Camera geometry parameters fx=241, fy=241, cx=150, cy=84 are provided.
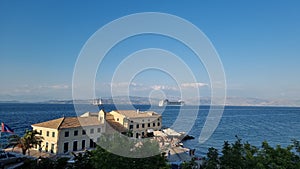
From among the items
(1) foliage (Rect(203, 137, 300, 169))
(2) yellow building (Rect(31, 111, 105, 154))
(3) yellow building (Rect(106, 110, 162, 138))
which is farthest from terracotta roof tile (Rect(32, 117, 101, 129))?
(1) foliage (Rect(203, 137, 300, 169))

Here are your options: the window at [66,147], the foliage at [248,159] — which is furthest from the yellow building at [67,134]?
the foliage at [248,159]

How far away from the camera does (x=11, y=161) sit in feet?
85.7

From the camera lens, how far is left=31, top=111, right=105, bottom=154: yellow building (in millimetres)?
36438

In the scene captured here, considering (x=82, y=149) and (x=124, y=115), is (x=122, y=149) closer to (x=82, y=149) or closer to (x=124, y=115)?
(x=82, y=149)

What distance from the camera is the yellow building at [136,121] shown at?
2098 inches

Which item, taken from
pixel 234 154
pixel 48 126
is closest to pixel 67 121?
pixel 48 126

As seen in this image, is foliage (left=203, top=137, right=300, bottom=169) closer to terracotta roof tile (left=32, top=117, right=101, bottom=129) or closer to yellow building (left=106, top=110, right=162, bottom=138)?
terracotta roof tile (left=32, top=117, right=101, bottom=129)

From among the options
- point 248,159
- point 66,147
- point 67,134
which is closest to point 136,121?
point 67,134

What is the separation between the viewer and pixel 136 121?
5634 centimetres

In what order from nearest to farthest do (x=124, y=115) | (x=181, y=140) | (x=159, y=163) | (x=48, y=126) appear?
(x=159, y=163)
(x=48, y=126)
(x=124, y=115)
(x=181, y=140)

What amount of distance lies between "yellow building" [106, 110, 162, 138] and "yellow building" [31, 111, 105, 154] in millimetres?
8345

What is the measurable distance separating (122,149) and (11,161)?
18.1 meters

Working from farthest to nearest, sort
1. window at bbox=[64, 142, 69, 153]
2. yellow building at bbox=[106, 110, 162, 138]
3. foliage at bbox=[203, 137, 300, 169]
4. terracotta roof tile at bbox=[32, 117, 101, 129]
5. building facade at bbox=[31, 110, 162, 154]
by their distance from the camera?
yellow building at bbox=[106, 110, 162, 138]
terracotta roof tile at bbox=[32, 117, 101, 129]
window at bbox=[64, 142, 69, 153]
building facade at bbox=[31, 110, 162, 154]
foliage at bbox=[203, 137, 300, 169]

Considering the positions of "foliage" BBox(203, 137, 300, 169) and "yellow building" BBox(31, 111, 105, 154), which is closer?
"foliage" BBox(203, 137, 300, 169)
